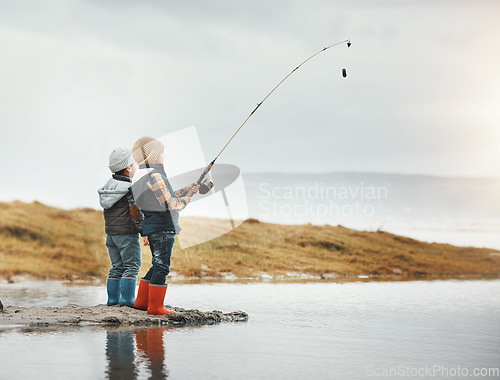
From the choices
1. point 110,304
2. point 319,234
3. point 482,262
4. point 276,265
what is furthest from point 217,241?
point 110,304

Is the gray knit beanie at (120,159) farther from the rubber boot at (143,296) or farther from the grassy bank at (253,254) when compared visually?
the grassy bank at (253,254)

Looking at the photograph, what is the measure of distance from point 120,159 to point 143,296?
167 centimetres

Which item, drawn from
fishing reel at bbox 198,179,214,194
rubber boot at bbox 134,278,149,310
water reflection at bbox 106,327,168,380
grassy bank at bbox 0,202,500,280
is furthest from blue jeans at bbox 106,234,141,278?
grassy bank at bbox 0,202,500,280

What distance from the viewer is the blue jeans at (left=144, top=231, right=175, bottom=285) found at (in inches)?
301

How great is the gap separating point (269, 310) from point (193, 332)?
2.36 m

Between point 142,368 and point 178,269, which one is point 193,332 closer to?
point 142,368

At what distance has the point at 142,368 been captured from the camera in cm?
484

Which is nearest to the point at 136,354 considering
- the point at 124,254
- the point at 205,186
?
the point at 205,186

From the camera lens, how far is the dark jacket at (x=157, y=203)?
7.62 m


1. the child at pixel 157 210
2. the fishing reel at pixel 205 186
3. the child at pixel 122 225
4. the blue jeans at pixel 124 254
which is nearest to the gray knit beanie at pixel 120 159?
the child at pixel 122 225

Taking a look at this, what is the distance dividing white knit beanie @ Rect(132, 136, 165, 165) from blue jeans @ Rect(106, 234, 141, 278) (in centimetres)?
93

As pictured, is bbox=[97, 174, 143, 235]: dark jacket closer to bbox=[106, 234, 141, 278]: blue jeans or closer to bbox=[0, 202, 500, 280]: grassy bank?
bbox=[106, 234, 141, 278]: blue jeans

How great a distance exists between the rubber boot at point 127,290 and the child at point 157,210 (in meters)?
0.33

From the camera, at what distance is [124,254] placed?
8.10 m
